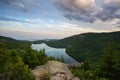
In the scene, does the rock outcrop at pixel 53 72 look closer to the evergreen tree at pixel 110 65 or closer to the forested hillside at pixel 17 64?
the forested hillside at pixel 17 64

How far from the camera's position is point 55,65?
33.5 metres

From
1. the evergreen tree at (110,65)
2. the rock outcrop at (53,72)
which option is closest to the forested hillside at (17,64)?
the rock outcrop at (53,72)

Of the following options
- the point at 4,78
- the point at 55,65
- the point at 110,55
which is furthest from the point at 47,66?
the point at 110,55

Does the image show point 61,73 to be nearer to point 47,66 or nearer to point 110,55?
point 47,66

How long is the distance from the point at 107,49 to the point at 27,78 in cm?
1856

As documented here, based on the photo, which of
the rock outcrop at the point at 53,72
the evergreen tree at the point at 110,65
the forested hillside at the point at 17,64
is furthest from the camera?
the evergreen tree at the point at 110,65

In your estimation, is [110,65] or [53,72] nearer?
[53,72]

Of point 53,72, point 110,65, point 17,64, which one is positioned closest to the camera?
point 17,64

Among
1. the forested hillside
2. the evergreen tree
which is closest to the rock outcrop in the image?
the forested hillside

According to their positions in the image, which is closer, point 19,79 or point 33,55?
point 19,79

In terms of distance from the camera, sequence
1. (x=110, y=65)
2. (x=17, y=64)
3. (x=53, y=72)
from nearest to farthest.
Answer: (x=17, y=64) < (x=53, y=72) < (x=110, y=65)

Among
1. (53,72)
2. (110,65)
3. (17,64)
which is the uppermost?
(17,64)

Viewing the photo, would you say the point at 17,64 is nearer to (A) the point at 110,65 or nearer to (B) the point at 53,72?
(B) the point at 53,72

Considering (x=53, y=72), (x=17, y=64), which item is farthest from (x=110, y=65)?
(x=17, y=64)
